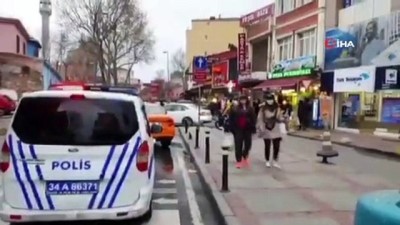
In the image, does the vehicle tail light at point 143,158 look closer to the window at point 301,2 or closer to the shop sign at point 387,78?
the shop sign at point 387,78

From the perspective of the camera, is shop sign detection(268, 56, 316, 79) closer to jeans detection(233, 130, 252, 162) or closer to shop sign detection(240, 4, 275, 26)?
shop sign detection(240, 4, 275, 26)

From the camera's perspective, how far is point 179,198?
9.05m

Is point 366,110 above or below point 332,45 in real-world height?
below

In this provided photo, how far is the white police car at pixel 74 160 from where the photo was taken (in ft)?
20.6

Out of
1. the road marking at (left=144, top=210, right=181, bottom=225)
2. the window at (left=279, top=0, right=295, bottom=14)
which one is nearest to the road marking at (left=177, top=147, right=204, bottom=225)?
the road marking at (left=144, top=210, right=181, bottom=225)

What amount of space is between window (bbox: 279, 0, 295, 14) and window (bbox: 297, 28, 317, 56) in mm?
2554

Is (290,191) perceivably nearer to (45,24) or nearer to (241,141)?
(241,141)

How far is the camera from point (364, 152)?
17500mm

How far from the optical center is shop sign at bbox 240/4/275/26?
38250 millimetres

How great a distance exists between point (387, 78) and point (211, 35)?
70843 millimetres

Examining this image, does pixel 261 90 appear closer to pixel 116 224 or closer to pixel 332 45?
pixel 332 45

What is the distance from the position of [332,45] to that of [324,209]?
69.9 ft

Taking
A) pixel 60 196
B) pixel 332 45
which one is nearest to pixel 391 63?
pixel 332 45

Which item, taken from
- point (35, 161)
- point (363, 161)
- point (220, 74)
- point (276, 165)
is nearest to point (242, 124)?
point (276, 165)
